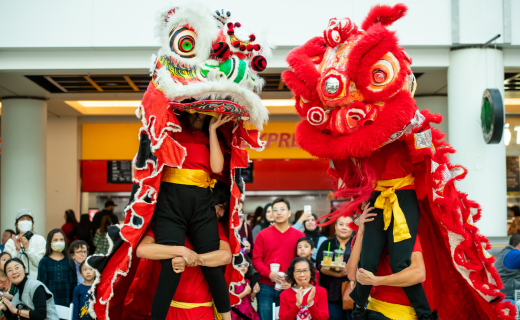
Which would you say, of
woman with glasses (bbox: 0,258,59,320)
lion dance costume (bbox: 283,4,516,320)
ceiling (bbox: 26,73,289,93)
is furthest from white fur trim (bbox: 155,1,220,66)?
ceiling (bbox: 26,73,289,93)

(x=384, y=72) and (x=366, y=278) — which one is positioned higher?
(x=384, y=72)

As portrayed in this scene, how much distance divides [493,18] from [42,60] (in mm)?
5654

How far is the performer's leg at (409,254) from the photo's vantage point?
246 centimetres

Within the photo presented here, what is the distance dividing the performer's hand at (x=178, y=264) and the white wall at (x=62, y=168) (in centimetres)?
775

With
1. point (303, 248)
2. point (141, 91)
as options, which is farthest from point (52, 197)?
point (303, 248)

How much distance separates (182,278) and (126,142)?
7165 mm

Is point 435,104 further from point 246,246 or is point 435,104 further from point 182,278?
point 182,278

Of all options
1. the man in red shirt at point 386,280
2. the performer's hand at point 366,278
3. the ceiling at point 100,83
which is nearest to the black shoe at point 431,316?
the man in red shirt at point 386,280

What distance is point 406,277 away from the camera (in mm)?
2430

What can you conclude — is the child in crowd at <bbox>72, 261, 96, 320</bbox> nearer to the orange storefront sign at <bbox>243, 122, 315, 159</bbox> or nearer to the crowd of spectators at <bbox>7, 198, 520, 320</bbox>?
the crowd of spectators at <bbox>7, 198, 520, 320</bbox>

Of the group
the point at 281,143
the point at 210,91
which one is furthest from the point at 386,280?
the point at 281,143

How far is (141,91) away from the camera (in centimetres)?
A: 798

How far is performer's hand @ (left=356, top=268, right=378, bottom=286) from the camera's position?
250 centimetres

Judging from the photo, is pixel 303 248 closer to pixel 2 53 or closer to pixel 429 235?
pixel 429 235
